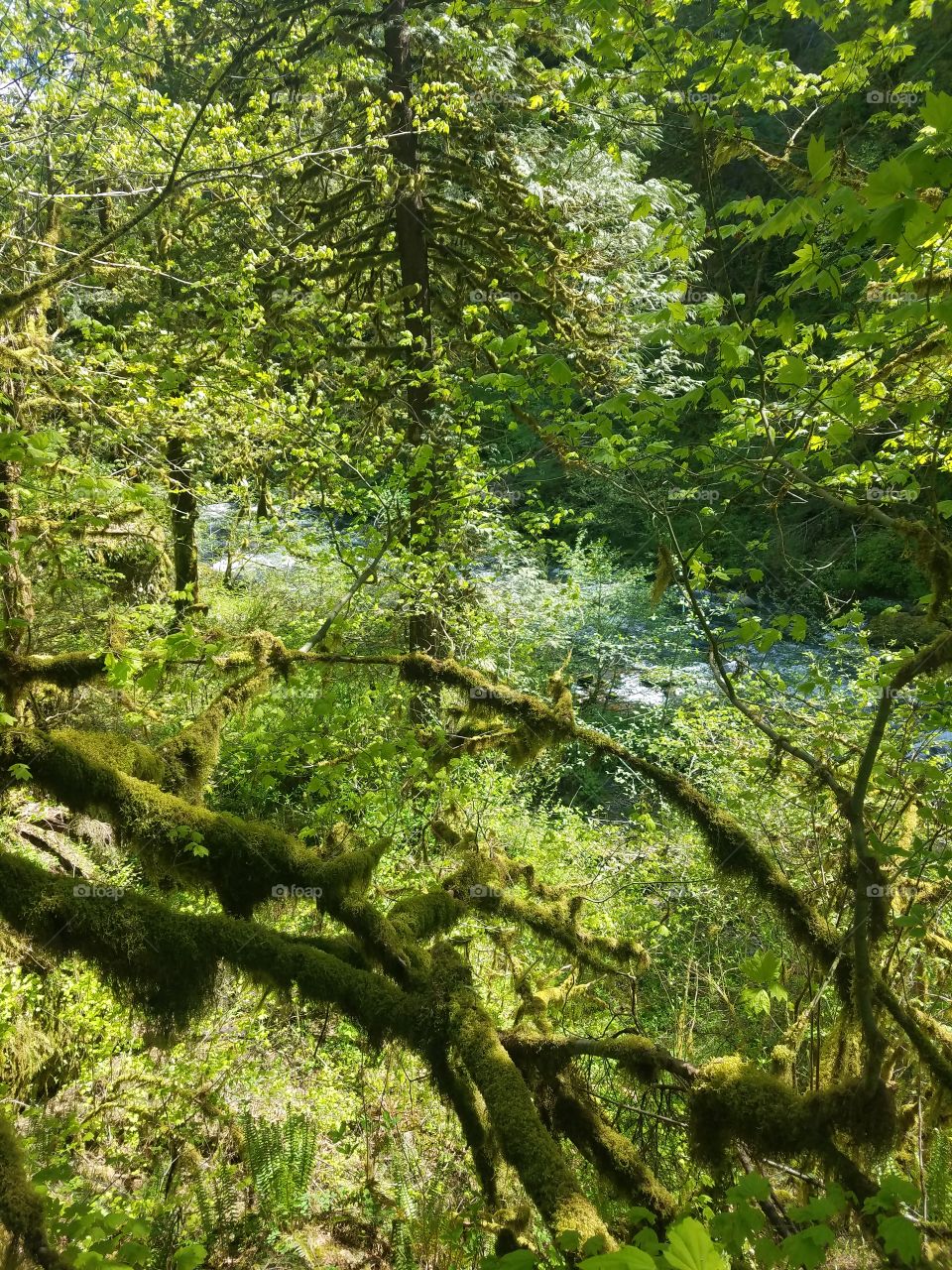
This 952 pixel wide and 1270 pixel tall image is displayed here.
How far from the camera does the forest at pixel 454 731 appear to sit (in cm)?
221

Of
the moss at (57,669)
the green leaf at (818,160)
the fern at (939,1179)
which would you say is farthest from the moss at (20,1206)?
the fern at (939,1179)

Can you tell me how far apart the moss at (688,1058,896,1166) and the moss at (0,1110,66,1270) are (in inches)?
69.8

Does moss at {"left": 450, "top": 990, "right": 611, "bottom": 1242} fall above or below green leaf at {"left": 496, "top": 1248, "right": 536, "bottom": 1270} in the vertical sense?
above

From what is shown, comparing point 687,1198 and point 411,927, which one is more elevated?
point 411,927

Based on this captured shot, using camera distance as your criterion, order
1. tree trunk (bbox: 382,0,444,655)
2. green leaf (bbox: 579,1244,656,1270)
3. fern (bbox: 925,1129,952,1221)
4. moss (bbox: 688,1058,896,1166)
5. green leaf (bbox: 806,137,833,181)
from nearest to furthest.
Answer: green leaf (bbox: 579,1244,656,1270) → green leaf (bbox: 806,137,833,181) → moss (bbox: 688,1058,896,1166) → fern (bbox: 925,1129,952,1221) → tree trunk (bbox: 382,0,444,655)

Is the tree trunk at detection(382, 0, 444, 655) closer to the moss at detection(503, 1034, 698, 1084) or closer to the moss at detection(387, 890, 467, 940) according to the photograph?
the moss at detection(387, 890, 467, 940)

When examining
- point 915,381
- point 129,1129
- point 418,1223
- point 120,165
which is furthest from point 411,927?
point 120,165

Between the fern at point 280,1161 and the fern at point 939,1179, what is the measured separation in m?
3.05

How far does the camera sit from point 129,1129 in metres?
4.05

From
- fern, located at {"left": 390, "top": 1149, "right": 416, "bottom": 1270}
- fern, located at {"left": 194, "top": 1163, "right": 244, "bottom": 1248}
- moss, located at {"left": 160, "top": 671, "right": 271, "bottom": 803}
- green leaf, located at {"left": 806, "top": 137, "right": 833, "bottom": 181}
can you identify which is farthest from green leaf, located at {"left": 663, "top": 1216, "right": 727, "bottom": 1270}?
fern, located at {"left": 194, "top": 1163, "right": 244, "bottom": 1248}

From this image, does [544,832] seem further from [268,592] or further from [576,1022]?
[268,592]

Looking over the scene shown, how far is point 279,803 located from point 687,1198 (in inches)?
257

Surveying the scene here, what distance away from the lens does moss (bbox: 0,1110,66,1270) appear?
5.54ft

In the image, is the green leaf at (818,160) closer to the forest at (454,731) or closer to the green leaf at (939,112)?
the forest at (454,731)
